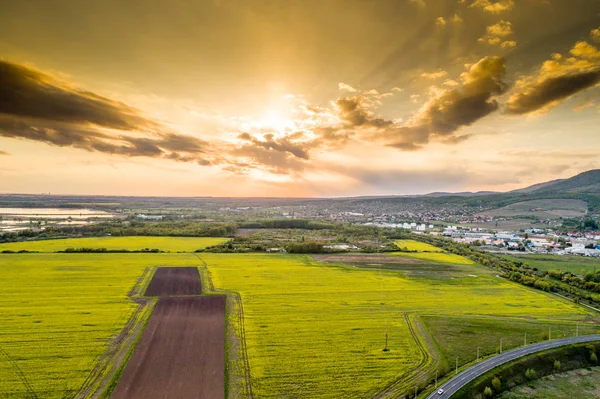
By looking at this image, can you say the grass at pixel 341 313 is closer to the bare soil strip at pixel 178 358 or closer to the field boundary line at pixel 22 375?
the bare soil strip at pixel 178 358

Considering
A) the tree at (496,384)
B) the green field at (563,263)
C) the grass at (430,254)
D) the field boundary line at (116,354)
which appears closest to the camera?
the field boundary line at (116,354)

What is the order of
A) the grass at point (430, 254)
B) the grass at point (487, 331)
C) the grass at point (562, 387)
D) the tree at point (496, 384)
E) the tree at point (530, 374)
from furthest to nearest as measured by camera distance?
the grass at point (430, 254) < the grass at point (487, 331) < the tree at point (530, 374) < the grass at point (562, 387) < the tree at point (496, 384)

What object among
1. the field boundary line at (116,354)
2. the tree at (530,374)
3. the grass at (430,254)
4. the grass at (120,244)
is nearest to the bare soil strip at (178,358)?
the field boundary line at (116,354)

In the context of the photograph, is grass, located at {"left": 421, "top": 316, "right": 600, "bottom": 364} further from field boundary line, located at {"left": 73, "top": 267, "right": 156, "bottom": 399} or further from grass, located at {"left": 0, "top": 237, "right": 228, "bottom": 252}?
grass, located at {"left": 0, "top": 237, "right": 228, "bottom": 252}

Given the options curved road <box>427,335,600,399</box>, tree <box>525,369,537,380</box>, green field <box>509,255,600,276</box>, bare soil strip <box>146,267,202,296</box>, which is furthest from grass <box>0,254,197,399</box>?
green field <box>509,255,600,276</box>

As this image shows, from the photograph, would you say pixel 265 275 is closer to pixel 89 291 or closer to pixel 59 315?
pixel 89 291

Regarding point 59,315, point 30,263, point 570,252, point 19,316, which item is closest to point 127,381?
point 59,315
